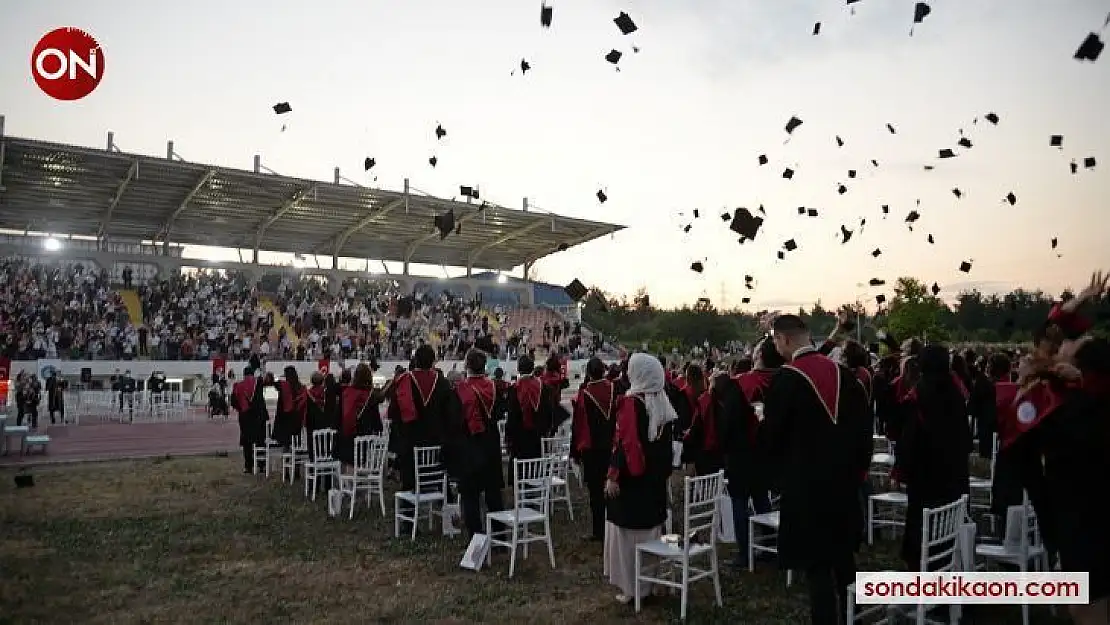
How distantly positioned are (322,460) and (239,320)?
21592 mm

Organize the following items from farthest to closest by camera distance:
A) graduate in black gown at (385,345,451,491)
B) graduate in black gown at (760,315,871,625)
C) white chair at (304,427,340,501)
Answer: white chair at (304,427,340,501) < graduate in black gown at (385,345,451,491) < graduate in black gown at (760,315,871,625)

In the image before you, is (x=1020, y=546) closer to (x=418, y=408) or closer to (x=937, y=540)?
(x=937, y=540)

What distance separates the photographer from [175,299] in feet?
97.1

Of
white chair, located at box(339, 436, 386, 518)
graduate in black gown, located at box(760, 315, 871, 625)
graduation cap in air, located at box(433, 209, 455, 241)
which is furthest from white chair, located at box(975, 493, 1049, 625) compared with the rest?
graduation cap in air, located at box(433, 209, 455, 241)

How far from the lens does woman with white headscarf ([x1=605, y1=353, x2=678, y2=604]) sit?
570 cm

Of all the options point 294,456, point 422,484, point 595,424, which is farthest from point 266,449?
point 595,424

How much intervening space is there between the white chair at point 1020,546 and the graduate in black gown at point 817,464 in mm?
1447

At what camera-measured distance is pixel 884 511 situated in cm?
880

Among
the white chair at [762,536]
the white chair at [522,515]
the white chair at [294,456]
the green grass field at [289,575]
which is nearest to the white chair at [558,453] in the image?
the green grass field at [289,575]

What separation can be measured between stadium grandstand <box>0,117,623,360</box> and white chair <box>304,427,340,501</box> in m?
17.6

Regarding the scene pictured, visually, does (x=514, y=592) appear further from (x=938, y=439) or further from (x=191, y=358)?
(x=191, y=358)

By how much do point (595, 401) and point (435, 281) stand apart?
1245 inches

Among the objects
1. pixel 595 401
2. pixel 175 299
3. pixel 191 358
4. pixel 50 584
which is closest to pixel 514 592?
pixel 595 401

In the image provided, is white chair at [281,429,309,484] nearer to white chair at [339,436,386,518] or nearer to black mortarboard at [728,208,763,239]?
white chair at [339,436,386,518]
